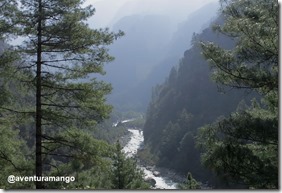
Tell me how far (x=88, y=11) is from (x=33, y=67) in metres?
1.64

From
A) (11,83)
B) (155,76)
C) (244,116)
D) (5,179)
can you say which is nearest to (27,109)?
(11,83)

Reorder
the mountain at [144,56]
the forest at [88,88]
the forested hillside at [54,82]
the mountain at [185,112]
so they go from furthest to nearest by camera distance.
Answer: the mountain at [144,56] < the mountain at [185,112] < the forested hillside at [54,82] < the forest at [88,88]

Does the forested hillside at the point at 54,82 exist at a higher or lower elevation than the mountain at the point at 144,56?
lower

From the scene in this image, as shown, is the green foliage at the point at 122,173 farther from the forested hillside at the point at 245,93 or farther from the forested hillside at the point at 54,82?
the forested hillside at the point at 245,93

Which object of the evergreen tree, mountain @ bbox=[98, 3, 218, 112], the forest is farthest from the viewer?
mountain @ bbox=[98, 3, 218, 112]

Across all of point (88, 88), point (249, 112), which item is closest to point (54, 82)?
point (88, 88)

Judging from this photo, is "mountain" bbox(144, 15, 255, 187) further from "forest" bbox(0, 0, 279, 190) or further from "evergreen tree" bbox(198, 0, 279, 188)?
"evergreen tree" bbox(198, 0, 279, 188)

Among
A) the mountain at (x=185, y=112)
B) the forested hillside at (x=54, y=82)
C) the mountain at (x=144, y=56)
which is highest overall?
the mountain at (x=144, y=56)

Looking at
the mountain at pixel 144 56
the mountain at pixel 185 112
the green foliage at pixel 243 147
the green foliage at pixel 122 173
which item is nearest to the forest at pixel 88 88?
the green foliage at pixel 243 147

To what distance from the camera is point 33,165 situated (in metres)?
7.44

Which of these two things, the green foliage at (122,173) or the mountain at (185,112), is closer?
the green foliage at (122,173)

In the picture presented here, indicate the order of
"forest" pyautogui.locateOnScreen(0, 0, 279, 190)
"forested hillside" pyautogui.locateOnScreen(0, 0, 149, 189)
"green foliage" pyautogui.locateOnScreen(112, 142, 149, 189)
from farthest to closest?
"green foliage" pyautogui.locateOnScreen(112, 142, 149, 189) < "forested hillside" pyautogui.locateOnScreen(0, 0, 149, 189) < "forest" pyautogui.locateOnScreen(0, 0, 279, 190)

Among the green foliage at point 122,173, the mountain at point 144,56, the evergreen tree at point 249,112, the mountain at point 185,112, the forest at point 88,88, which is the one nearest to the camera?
the evergreen tree at point 249,112

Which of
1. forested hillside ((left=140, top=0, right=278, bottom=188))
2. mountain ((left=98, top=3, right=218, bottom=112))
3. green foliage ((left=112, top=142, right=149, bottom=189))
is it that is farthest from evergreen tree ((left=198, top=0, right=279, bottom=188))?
mountain ((left=98, top=3, right=218, bottom=112))
